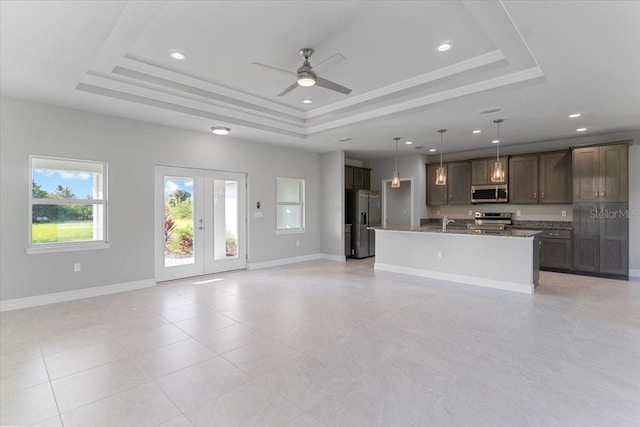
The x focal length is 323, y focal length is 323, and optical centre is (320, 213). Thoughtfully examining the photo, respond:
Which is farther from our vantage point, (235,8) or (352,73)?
(352,73)

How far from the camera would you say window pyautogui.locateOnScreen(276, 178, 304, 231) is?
736 centimetres

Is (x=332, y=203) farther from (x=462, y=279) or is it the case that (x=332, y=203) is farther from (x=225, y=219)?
(x=462, y=279)

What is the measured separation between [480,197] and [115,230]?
7334 mm

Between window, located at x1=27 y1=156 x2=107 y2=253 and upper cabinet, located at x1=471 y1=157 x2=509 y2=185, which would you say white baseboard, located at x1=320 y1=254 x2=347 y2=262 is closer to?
upper cabinet, located at x1=471 y1=157 x2=509 y2=185

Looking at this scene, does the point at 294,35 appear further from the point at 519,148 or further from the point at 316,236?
the point at 519,148

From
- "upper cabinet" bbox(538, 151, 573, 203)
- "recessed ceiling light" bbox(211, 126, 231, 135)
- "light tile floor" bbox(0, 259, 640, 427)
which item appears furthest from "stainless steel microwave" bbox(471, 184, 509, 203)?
"recessed ceiling light" bbox(211, 126, 231, 135)

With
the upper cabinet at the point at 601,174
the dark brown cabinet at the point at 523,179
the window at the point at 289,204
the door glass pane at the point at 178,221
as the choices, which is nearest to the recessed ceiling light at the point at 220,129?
the door glass pane at the point at 178,221

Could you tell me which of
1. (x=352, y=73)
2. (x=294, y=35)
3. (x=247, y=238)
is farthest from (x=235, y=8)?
(x=247, y=238)

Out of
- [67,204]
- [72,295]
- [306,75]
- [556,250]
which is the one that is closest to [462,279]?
[556,250]

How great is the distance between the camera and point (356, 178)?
A: 28.2 ft

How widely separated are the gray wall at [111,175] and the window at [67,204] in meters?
0.11

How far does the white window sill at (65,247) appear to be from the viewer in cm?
425

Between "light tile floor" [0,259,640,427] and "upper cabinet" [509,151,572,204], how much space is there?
2.45 metres

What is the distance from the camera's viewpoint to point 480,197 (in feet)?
24.6
